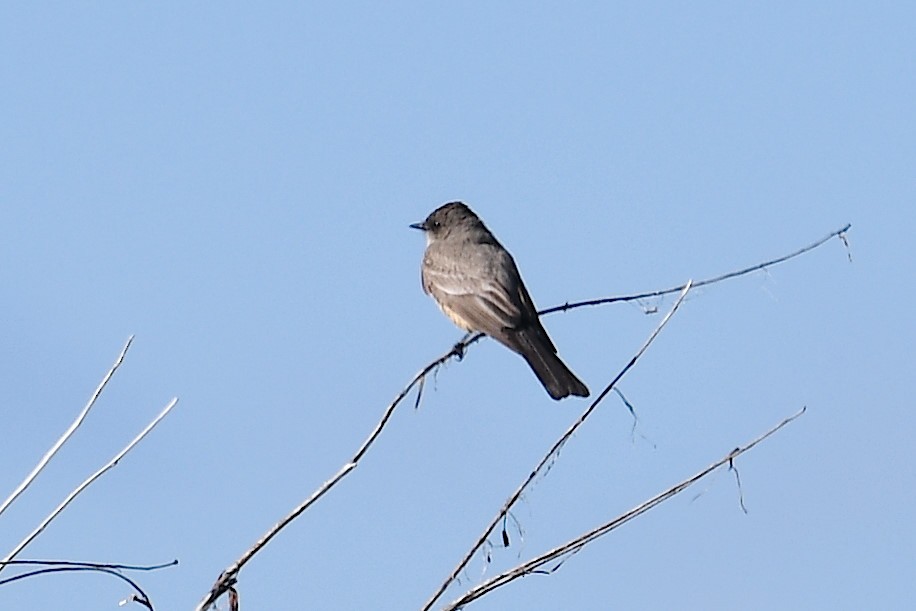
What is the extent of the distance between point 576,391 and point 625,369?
4426mm

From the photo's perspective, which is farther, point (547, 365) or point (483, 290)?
point (483, 290)

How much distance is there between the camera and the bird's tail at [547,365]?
7902 mm

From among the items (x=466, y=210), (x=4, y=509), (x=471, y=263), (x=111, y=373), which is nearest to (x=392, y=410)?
(x=111, y=373)

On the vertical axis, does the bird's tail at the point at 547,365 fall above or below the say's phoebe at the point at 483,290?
below

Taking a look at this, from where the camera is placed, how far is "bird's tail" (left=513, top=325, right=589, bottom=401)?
311 inches

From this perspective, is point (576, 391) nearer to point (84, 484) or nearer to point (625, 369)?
point (625, 369)

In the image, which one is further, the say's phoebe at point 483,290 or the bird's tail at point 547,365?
the say's phoebe at point 483,290

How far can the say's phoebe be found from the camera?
8.09 meters

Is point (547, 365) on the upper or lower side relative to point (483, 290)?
lower

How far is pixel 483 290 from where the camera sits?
8930 mm

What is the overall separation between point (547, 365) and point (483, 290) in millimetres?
1035

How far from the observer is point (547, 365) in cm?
803

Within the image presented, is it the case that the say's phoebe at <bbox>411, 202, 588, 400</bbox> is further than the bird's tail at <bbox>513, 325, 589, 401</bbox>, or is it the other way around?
the say's phoebe at <bbox>411, 202, 588, 400</bbox>

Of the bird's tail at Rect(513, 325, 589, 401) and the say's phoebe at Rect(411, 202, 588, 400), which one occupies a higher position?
the say's phoebe at Rect(411, 202, 588, 400)
